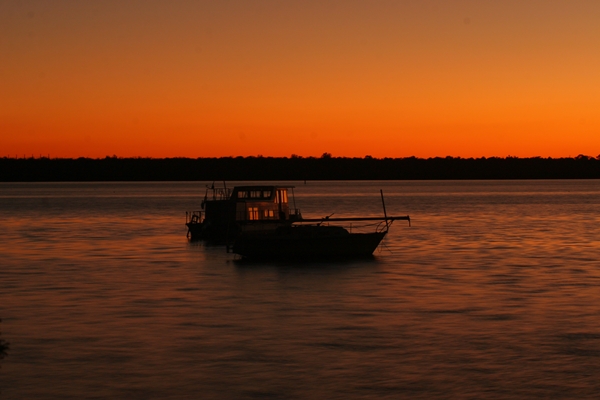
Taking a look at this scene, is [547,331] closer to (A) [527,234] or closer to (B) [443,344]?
(B) [443,344]

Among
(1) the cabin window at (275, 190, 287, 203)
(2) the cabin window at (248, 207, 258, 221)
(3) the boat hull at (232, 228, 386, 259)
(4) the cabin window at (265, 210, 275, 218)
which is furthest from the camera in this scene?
(1) the cabin window at (275, 190, 287, 203)

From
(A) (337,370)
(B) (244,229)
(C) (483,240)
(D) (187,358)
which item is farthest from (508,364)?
(C) (483,240)

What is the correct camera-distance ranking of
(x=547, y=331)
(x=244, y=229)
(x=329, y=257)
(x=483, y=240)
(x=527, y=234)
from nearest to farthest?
(x=547, y=331) < (x=329, y=257) < (x=244, y=229) < (x=483, y=240) < (x=527, y=234)

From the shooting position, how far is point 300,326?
1235 inches

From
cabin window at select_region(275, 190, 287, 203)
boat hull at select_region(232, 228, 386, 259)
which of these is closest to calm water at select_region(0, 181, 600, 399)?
boat hull at select_region(232, 228, 386, 259)

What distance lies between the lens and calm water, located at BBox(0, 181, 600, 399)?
22953 mm

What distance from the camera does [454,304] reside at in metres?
36.6

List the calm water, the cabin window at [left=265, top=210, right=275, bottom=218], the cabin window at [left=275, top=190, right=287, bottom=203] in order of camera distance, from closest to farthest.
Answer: the calm water < the cabin window at [left=265, top=210, right=275, bottom=218] < the cabin window at [left=275, top=190, right=287, bottom=203]

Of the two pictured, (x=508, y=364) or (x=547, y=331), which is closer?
(x=508, y=364)

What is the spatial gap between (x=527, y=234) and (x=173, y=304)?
177ft

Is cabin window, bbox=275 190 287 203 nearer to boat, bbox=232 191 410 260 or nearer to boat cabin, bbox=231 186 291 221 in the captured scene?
boat cabin, bbox=231 186 291 221

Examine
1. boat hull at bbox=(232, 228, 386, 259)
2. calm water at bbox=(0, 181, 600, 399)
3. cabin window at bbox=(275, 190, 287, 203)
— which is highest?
cabin window at bbox=(275, 190, 287, 203)

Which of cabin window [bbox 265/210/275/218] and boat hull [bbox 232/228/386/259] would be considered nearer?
boat hull [bbox 232/228/386/259]

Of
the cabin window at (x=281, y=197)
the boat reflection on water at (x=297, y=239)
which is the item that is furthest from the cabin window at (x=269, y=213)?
the cabin window at (x=281, y=197)
